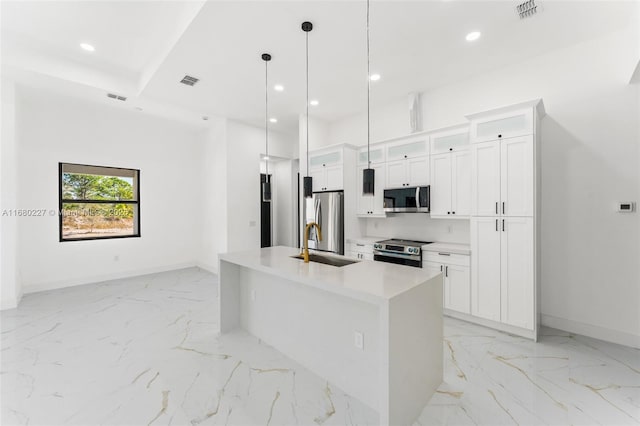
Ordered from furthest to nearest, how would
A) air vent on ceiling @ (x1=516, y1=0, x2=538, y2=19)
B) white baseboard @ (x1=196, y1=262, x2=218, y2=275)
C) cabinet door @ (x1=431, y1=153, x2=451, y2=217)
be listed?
white baseboard @ (x1=196, y1=262, x2=218, y2=275)
cabinet door @ (x1=431, y1=153, x2=451, y2=217)
air vent on ceiling @ (x1=516, y1=0, x2=538, y2=19)

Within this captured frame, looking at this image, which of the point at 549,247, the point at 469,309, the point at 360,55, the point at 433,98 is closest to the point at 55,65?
the point at 360,55

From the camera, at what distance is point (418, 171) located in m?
4.05

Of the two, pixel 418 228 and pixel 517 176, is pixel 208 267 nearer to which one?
pixel 418 228

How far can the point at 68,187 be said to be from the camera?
4965mm

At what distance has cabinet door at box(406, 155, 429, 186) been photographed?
13.0ft

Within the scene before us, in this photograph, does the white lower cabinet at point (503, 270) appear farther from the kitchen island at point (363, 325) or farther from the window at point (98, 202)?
the window at point (98, 202)

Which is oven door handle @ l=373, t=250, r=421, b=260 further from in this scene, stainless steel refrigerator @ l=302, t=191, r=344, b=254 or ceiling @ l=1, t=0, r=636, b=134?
ceiling @ l=1, t=0, r=636, b=134

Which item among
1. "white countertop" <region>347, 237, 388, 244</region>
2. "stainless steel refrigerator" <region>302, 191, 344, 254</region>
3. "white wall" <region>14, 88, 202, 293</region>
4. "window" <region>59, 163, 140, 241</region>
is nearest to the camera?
"white countertop" <region>347, 237, 388, 244</region>

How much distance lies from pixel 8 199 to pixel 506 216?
21.1ft

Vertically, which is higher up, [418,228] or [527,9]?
[527,9]

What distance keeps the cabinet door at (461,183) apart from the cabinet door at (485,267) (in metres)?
0.30

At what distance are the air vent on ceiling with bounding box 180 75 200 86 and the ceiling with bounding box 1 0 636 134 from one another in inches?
3.0

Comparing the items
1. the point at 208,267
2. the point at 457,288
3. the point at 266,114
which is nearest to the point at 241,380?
the point at 457,288

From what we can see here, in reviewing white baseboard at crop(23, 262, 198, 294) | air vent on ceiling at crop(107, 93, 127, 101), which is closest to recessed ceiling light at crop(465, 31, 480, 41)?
air vent on ceiling at crop(107, 93, 127, 101)
